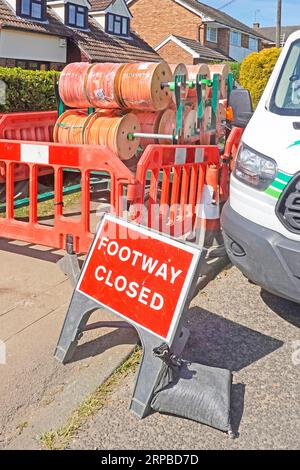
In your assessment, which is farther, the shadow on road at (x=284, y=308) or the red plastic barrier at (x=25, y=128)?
the red plastic barrier at (x=25, y=128)

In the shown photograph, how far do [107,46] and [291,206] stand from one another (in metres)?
27.8

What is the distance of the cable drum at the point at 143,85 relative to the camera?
243 inches

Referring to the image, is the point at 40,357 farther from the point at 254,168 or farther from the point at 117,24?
the point at 117,24

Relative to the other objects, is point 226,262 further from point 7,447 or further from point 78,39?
point 78,39

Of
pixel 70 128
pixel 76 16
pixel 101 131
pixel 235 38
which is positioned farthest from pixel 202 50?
pixel 101 131

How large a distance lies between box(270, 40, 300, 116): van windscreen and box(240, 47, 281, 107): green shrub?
14519 mm

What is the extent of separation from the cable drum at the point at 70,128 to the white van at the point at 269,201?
3.05 m

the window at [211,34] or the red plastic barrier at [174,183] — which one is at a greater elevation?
the window at [211,34]

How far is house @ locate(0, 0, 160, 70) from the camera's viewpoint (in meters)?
23.8

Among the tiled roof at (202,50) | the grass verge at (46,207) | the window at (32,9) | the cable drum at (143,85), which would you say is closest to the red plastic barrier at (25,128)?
the grass verge at (46,207)

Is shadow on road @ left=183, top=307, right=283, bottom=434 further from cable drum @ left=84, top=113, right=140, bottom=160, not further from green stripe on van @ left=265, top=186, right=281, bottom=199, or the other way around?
cable drum @ left=84, top=113, right=140, bottom=160

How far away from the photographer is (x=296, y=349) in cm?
345

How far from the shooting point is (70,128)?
661cm

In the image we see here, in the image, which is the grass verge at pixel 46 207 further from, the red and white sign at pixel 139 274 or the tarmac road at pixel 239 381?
the red and white sign at pixel 139 274
